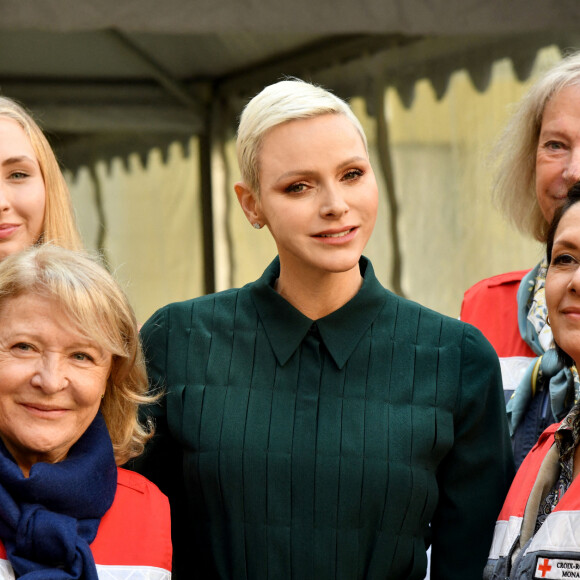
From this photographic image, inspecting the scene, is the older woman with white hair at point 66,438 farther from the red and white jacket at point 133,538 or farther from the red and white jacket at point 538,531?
the red and white jacket at point 538,531

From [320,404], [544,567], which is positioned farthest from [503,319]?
[544,567]

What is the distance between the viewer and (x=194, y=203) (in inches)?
235

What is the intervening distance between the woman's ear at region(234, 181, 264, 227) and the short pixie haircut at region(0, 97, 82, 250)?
1.86 ft

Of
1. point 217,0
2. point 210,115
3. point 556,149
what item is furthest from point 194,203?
point 556,149

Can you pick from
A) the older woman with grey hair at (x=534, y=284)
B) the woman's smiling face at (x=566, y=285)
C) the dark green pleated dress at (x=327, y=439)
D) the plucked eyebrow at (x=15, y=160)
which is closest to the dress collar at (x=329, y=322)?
the dark green pleated dress at (x=327, y=439)

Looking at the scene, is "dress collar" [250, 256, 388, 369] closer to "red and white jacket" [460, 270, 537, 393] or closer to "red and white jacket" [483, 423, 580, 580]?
"red and white jacket" [483, 423, 580, 580]

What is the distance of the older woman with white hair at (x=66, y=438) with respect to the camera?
6.60 feet

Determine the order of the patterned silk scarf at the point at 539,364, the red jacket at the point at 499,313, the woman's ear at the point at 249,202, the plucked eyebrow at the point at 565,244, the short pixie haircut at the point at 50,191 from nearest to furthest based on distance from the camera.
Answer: the plucked eyebrow at the point at 565,244 → the woman's ear at the point at 249,202 → the patterned silk scarf at the point at 539,364 → the short pixie haircut at the point at 50,191 → the red jacket at the point at 499,313

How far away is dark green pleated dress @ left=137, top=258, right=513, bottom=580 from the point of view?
224 centimetres

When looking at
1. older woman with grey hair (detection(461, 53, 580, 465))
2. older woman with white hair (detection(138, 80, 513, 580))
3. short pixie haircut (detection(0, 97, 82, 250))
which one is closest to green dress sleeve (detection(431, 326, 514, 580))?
older woman with white hair (detection(138, 80, 513, 580))

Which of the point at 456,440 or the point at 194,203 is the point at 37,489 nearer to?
the point at 456,440

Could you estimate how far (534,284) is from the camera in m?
2.88

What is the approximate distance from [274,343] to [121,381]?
0.33 m

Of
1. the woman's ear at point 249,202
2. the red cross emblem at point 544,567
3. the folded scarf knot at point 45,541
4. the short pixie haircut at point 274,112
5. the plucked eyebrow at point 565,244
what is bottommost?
the red cross emblem at point 544,567
